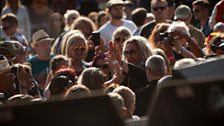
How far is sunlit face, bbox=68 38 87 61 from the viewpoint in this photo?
34.2 ft

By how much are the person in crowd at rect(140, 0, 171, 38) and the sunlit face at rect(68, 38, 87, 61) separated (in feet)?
6.46

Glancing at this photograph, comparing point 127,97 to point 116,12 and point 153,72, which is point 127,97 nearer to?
point 153,72

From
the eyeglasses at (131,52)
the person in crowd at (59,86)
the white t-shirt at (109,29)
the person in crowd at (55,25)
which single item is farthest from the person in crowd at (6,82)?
the person in crowd at (55,25)

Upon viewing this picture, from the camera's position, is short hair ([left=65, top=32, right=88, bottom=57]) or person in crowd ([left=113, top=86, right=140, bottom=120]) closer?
person in crowd ([left=113, top=86, right=140, bottom=120])

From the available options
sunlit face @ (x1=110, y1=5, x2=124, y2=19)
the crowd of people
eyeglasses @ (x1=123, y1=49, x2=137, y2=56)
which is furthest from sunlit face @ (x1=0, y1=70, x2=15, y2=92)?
sunlit face @ (x1=110, y1=5, x2=124, y2=19)

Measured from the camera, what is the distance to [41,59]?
36.7ft

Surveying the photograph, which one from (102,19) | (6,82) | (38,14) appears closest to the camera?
(6,82)

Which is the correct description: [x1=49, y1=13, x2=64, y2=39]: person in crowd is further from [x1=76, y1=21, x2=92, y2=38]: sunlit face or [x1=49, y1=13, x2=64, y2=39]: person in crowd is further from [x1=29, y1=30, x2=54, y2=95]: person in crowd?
[x1=29, y1=30, x2=54, y2=95]: person in crowd

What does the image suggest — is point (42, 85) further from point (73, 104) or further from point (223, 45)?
point (73, 104)

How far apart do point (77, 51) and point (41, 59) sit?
89 cm

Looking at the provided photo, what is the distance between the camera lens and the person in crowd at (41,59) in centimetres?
1066

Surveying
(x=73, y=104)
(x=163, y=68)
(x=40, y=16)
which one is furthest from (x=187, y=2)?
(x=73, y=104)

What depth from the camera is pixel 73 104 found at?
286cm

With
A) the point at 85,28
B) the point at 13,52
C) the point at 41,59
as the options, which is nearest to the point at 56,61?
the point at 13,52
